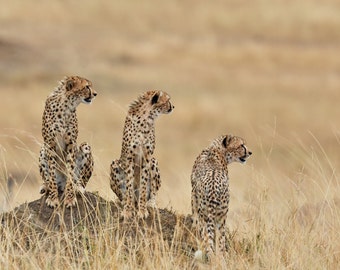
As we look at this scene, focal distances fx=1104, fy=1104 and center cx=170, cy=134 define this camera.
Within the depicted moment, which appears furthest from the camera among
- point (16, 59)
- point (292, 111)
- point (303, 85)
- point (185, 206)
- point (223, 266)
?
point (16, 59)

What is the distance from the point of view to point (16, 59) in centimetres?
3130

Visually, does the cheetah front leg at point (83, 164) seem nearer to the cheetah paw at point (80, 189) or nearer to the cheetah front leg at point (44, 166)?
the cheetah paw at point (80, 189)

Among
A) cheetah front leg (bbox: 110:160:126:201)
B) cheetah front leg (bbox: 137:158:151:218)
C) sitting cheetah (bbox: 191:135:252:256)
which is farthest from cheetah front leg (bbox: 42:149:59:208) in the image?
sitting cheetah (bbox: 191:135:252:256)

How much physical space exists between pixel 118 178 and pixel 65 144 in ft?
1.24

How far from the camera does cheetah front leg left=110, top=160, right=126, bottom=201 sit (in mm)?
6598

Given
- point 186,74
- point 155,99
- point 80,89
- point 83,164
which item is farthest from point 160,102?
point 186,74

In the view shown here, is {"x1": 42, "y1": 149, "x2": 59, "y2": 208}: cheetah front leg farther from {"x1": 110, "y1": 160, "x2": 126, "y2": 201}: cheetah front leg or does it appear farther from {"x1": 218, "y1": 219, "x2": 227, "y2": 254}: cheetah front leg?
{"x1": 218, "y1": 219, "x2": 227, "y2": 254}: cheetah front leg

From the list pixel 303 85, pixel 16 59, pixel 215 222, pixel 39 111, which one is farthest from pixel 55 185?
pixel 16 59

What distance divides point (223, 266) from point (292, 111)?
17611 mm

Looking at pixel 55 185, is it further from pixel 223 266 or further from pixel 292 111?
pixel 292 111

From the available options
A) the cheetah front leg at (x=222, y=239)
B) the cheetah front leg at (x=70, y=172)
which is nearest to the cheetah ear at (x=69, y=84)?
the cheetah front leg at (x=70, y=172)

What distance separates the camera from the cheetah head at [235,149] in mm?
6602

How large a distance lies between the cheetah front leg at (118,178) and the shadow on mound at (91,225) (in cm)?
9

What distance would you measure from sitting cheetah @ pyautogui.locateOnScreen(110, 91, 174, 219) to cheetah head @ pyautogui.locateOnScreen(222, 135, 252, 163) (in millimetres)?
A: 412
